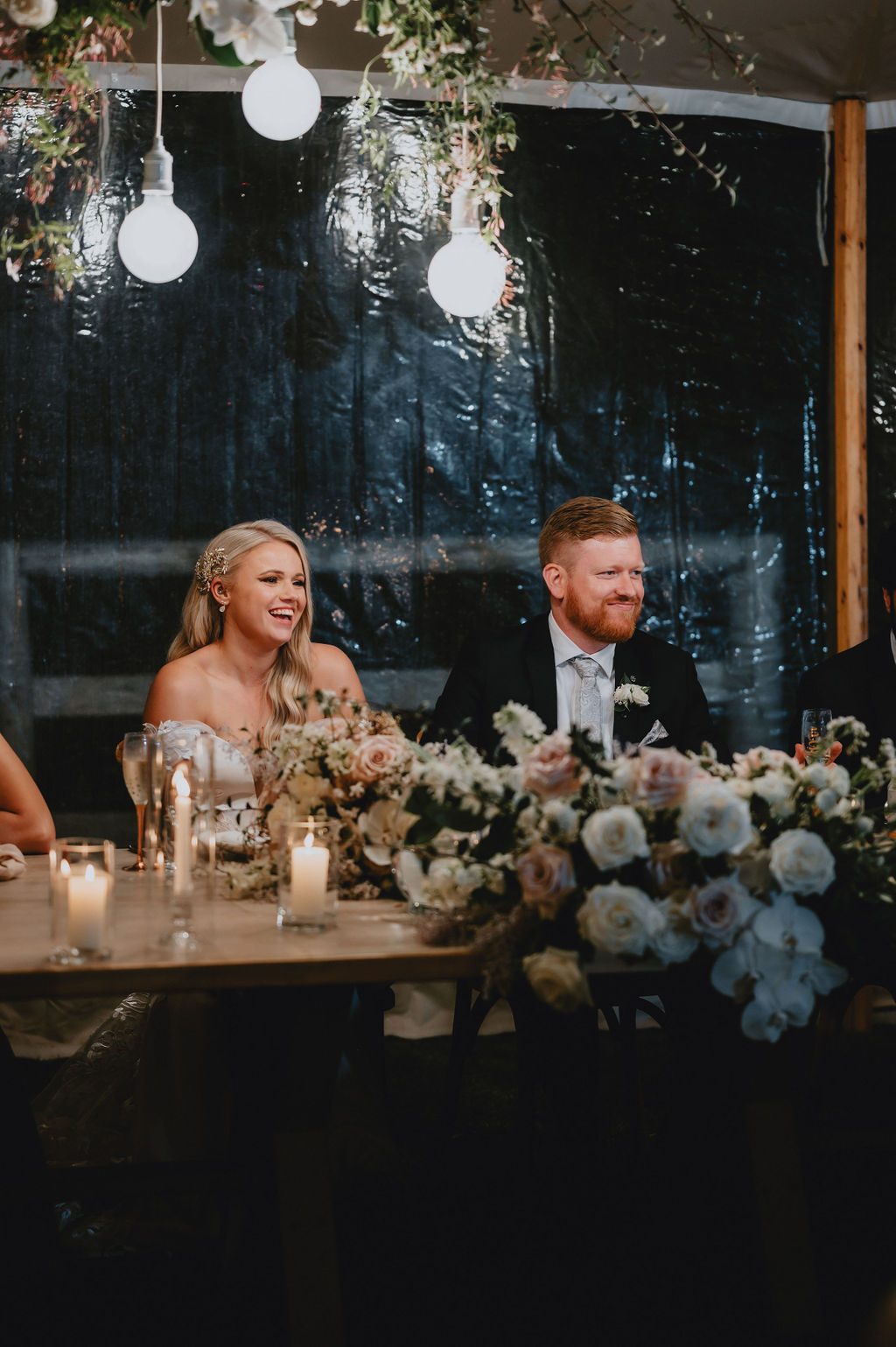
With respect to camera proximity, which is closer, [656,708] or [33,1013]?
[656,708]

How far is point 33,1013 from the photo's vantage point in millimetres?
3969

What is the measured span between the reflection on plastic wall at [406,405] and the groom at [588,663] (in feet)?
2.80

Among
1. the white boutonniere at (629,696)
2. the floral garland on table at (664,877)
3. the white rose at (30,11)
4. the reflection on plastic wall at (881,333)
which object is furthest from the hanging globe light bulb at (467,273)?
the floral garland on table at (664,877)

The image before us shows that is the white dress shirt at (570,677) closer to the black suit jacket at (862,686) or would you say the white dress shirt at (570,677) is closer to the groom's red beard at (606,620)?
the groom's red beard at (606,620)

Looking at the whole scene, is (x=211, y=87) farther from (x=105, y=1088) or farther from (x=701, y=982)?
(x=701, y=982)

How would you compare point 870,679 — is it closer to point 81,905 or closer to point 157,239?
point 157,239

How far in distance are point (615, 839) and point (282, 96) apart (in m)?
2.08

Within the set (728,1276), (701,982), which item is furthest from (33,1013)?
(701,982)

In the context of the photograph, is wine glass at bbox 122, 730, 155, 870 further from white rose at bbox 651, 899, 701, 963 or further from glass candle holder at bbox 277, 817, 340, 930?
white rose at bbox 651, 899, 701, 963

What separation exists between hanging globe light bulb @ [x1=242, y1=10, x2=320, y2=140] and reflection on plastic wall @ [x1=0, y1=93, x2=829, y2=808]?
51.8 inches

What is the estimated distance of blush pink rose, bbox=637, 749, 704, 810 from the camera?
1.64 meters

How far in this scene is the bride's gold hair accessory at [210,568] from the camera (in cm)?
363

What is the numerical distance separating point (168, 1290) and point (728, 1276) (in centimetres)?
103

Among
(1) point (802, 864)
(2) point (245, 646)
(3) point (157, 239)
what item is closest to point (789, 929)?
(1) point (802, 864)
